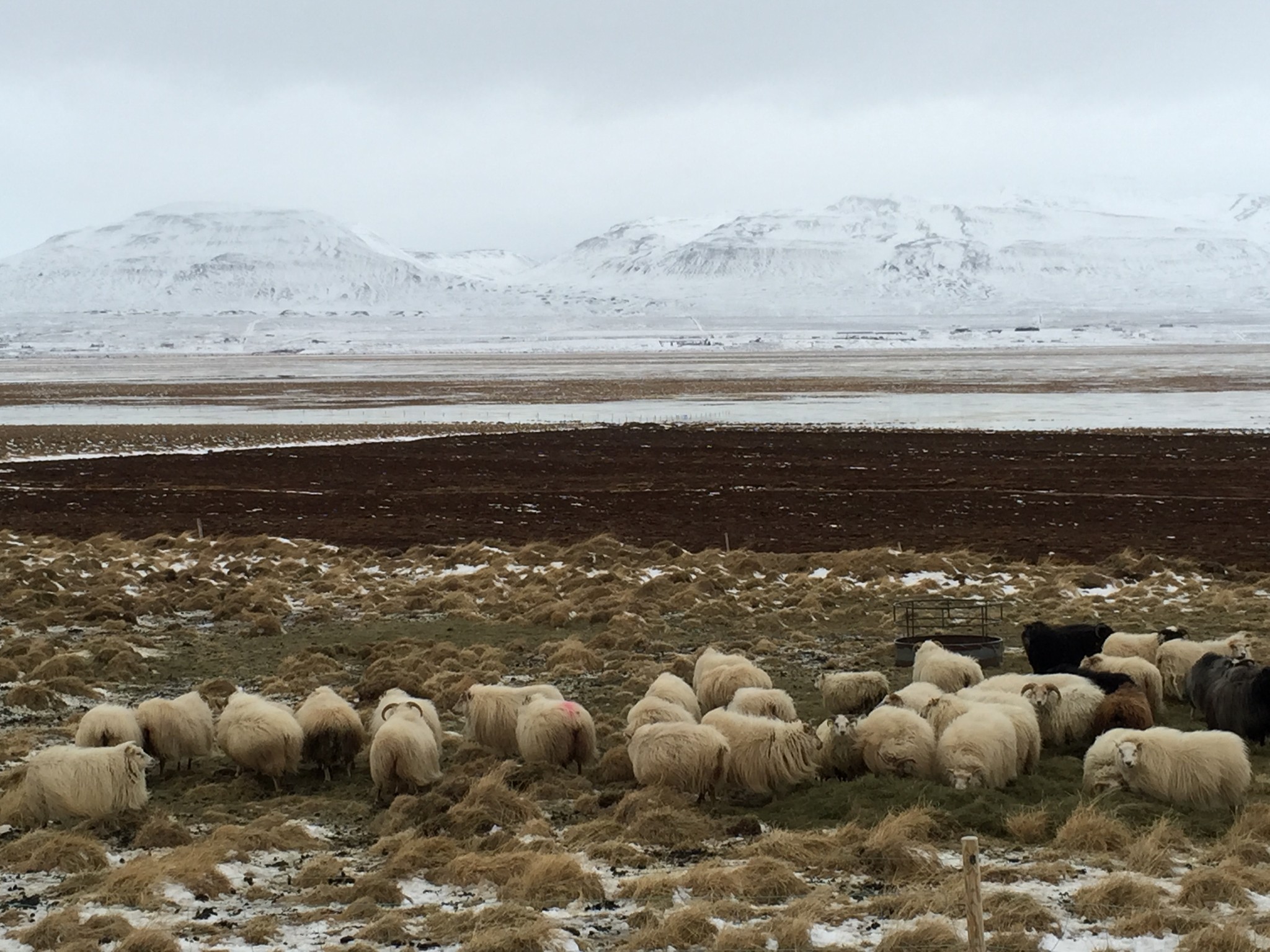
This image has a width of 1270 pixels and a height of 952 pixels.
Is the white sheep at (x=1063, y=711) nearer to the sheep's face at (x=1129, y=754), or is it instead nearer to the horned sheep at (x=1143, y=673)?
the horned sheep at (x=1143, y=673)

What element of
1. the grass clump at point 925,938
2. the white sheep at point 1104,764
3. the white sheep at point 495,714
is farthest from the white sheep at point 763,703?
the grass clump at point 925,938

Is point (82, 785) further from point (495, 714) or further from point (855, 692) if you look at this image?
point (855, 692)

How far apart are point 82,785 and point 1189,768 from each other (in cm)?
786

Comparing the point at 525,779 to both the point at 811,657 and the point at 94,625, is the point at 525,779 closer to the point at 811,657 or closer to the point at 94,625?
the point at 811,657

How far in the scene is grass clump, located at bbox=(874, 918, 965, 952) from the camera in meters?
6.41

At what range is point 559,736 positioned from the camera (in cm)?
1004

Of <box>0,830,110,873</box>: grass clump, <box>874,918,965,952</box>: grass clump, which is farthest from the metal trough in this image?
<box>0,830,110,873</box>: grass clump

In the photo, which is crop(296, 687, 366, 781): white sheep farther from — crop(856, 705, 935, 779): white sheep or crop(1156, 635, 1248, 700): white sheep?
crop(1156, 635, 1248, 700): white sheep

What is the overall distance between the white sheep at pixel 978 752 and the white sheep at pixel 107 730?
635 cm

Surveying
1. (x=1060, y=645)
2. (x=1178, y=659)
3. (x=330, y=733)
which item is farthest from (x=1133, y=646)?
(x=330, y=733)

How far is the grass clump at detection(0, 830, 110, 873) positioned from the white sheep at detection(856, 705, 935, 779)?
17.8 feet

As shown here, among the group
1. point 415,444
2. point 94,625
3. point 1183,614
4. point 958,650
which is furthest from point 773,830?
point 415,444

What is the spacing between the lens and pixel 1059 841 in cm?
802

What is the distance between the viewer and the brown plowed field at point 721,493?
76.2 ft
